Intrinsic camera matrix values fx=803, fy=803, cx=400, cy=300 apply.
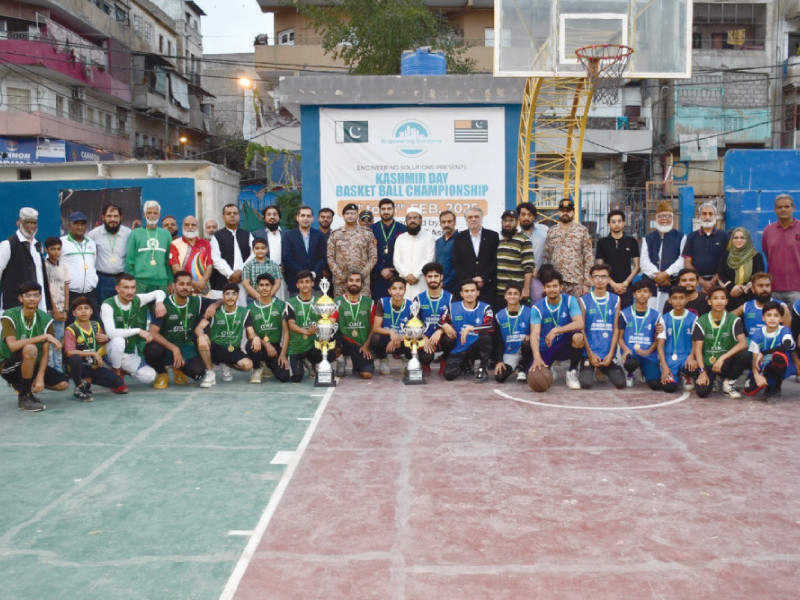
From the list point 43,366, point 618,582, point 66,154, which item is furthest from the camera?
point 66,154

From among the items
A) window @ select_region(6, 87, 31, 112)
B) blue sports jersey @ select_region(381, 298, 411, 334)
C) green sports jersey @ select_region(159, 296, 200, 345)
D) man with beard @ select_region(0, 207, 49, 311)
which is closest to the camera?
man with beard @ select_region(0, 207, 49, 311)

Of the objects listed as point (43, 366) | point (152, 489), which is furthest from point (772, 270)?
point (43, 366)

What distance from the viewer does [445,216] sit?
348 inches

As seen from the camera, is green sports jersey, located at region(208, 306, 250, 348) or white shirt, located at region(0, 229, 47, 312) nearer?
white shirt, located at region(0, 229, 47, 312)

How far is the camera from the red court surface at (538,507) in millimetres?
3477

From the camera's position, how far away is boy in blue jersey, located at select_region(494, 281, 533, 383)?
318 inches

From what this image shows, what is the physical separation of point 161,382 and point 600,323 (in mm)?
4413

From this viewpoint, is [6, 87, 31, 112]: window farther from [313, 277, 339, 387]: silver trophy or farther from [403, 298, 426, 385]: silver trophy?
[403, 298, 426, 385]: silver trophy

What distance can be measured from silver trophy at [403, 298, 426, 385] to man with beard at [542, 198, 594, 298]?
1713mm

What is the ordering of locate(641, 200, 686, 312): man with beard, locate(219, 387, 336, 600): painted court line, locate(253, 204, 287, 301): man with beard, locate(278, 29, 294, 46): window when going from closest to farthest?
locate(219, 387, 336, 600): painted court line, locate(641, 200, 686, 312): man with beard, locate(253, 204, 287, 301): man with beard, locate(278, 29, 294, 46): window

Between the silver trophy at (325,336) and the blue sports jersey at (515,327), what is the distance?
1.72 metres

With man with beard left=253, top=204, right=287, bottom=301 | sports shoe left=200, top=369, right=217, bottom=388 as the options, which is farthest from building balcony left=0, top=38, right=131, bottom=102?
sports shoe left=200, top=369, right=217, bottom=388

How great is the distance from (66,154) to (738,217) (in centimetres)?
2477

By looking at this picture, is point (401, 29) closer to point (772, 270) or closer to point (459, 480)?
point (772, 270)
